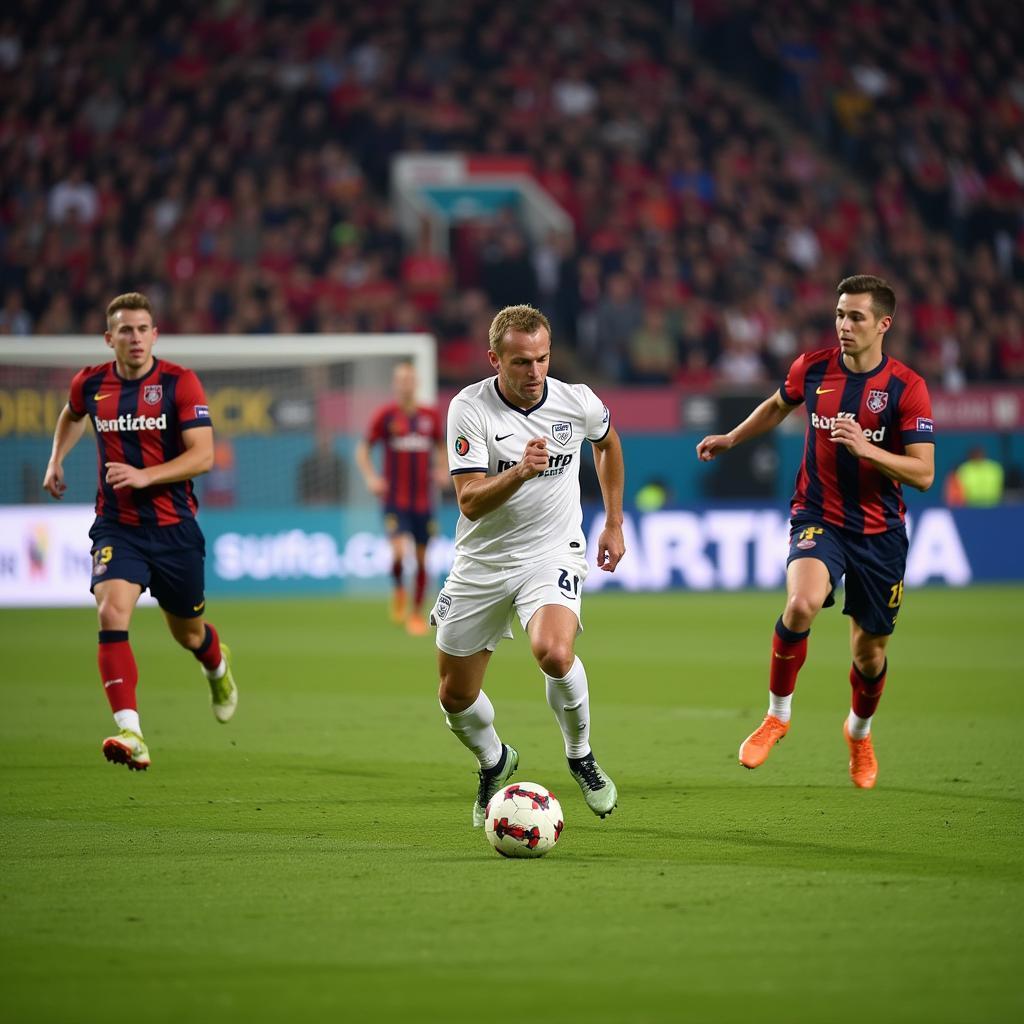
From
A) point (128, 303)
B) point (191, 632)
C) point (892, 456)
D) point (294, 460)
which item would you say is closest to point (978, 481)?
A: point (294, 460)

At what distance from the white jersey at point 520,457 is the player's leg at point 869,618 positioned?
4.95ft

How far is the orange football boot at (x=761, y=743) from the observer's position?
25.2ft

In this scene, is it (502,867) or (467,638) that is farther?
(467,638)

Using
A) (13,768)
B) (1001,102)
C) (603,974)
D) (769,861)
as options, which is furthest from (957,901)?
(1001,102)

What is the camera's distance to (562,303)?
25016 mm

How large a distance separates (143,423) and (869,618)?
146 inches

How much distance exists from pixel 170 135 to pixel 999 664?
53.6 feet

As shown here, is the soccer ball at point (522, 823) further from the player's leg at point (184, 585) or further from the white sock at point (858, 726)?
the player's leg at point (184, 585)

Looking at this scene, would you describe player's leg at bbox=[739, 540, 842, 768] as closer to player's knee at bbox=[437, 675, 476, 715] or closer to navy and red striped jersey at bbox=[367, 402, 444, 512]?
player's knee at bbox=[437, 675, 476, 715]

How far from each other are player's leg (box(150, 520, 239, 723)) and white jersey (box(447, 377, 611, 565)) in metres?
2.20

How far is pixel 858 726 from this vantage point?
800 centimetres

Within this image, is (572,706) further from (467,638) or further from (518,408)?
(518,408)

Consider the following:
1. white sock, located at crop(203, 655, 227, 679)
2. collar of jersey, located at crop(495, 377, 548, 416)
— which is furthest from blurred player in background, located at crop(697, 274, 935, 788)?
white sock, located at crop(203, 655, 227, 679)

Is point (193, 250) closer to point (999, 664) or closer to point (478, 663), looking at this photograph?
point (999, 664)
